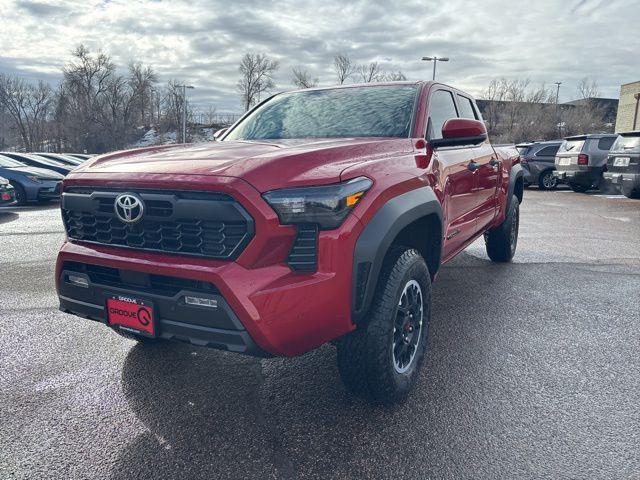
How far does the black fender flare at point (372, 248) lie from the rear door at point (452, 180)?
2.79 feet

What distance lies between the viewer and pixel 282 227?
210 cm

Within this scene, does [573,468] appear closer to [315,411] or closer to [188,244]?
[315,411]

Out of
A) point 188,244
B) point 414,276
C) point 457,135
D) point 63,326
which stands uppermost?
point 457,135

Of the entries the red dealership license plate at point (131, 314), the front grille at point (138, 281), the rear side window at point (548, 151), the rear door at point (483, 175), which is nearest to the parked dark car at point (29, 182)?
the rear door at point (483, 175)

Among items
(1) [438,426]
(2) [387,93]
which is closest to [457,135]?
(2) [387,93]

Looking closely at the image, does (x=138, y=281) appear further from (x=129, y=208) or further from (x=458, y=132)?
(x=458, y=132)

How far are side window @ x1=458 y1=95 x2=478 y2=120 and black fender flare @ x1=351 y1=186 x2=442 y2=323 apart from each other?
2229 millimetres

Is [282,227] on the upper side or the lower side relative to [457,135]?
lower

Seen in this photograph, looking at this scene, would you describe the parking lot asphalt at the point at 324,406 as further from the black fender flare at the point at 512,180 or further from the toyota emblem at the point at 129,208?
the black fender flare at the point at 512,180

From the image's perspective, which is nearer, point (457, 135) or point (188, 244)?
point (188, 244)

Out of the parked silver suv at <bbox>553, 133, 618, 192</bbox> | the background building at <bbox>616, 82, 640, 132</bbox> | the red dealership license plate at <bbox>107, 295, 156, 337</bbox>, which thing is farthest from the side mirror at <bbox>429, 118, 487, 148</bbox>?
the background building at <bbox>616, 82, 640, 132</bbox>

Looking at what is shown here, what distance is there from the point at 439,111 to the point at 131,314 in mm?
2588

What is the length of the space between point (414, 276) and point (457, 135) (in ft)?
3.09

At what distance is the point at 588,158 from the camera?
1448 cm
